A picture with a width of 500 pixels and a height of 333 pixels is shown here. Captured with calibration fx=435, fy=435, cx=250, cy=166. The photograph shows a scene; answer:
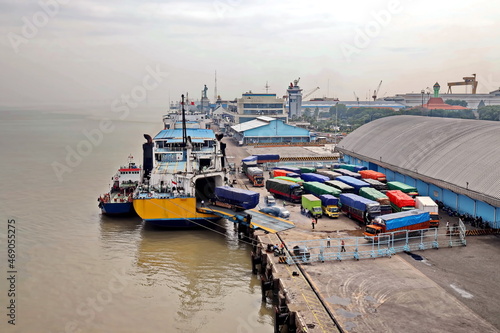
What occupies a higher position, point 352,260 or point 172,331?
point 352,260

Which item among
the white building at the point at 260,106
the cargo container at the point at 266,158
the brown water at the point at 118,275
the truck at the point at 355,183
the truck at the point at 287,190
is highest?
the white building at the point at 260,106

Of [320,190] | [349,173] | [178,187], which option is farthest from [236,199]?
[349,173]

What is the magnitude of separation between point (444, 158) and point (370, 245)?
14.9 m

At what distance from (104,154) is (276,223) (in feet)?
176

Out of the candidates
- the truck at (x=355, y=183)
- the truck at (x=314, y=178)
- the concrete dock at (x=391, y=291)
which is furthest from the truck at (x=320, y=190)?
the concrete dock at (x=391, y=291)

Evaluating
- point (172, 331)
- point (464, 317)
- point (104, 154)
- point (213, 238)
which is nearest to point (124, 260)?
point (213, 238)

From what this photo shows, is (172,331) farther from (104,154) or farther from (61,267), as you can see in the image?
(104,154)

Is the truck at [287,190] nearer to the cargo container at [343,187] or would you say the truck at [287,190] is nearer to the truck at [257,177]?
the cargo container at [343,187]

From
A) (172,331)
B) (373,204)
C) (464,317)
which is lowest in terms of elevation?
(172,331)

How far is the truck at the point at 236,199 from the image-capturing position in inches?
1152

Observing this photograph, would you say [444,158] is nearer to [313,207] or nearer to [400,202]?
[400,202]

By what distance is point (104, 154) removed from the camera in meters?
75.6

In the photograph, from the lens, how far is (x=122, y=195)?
36469mm

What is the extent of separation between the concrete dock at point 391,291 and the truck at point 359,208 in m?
4.29
